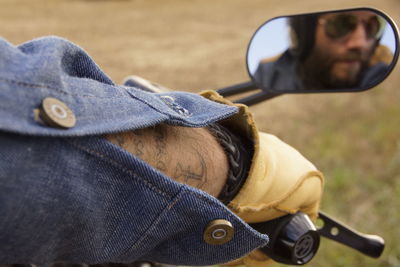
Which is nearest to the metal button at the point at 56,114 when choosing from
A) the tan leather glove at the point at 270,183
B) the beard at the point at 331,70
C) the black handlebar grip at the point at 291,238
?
the tan leather glove at the point at 270,183

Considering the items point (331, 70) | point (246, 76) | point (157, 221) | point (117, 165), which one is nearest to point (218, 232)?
point (157, 221)

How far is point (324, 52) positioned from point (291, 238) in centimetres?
55

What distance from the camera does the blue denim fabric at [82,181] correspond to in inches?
23.0

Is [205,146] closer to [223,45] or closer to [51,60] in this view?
[51,60]

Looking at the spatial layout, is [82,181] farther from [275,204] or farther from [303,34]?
[303,34]

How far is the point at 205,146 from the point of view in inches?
34.4

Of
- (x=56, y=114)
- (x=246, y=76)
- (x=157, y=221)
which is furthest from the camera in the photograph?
(x=246, y=76)

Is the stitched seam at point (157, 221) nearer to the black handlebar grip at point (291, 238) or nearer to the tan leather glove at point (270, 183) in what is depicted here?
the tan leather glove at point (270, 183)

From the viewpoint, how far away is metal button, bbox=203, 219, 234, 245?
2.54ft

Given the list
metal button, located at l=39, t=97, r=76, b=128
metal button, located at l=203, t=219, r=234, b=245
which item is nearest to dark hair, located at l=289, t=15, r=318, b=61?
metal button, located at l=203, t=219, r=234, b=245

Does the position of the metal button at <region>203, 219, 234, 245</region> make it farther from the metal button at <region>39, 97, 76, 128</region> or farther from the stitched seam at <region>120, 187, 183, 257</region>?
the metal button at <region>39, 97, 76, 128</region>

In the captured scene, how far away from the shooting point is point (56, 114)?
2.01 ft

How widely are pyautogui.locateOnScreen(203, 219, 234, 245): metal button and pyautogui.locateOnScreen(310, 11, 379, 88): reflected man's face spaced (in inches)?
25.3

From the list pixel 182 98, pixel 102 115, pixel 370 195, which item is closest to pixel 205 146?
pixel 182 98
